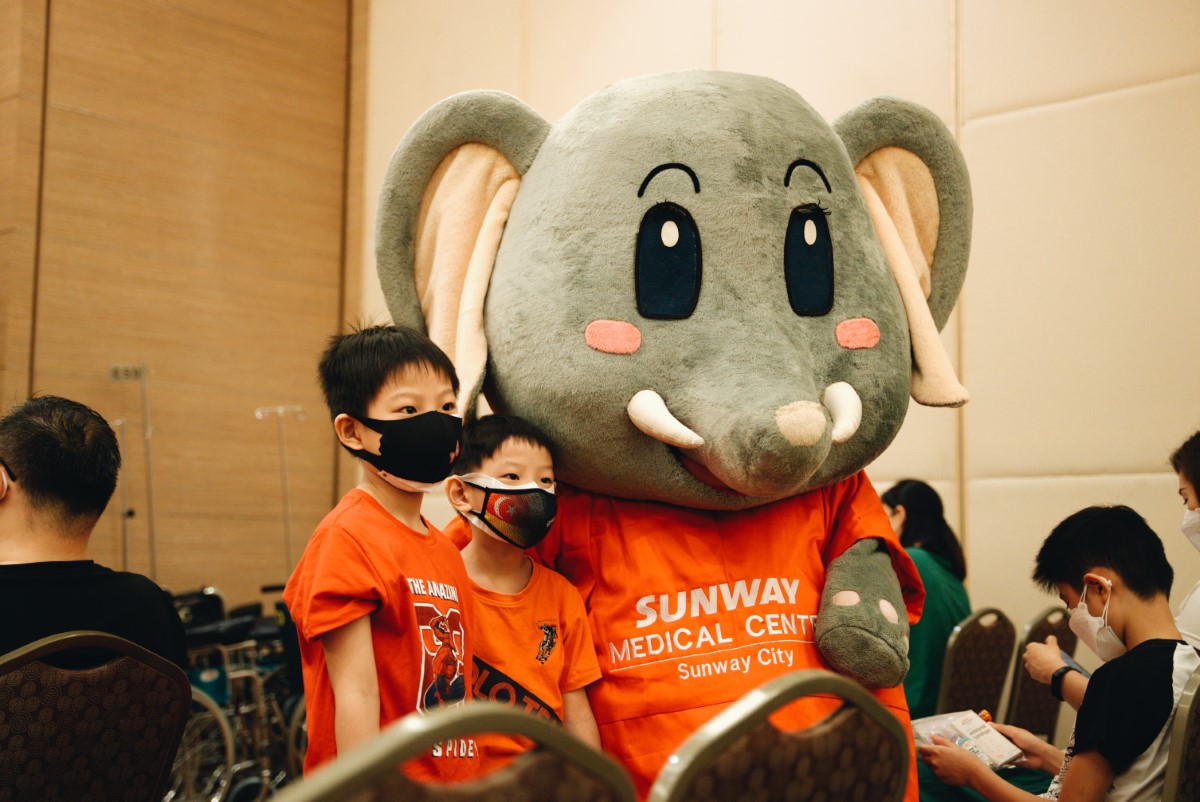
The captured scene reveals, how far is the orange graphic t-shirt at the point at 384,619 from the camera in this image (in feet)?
4.89

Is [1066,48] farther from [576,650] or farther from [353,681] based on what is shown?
[353,681]

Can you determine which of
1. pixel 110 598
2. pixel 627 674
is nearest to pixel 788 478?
pixel 627 674

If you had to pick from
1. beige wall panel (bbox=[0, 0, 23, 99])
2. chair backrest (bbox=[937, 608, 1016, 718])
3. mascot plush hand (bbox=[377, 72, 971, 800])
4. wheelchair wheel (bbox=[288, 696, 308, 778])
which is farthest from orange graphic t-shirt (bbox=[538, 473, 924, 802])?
beige wall panel (bbox=[0, 0, 23, 99])

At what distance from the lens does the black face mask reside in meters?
1.63

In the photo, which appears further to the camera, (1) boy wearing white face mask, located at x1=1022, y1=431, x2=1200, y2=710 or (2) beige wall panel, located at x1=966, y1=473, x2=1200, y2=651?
(2) beige wall panel, located at x1=966, y1=473, x2=1200, y2=651

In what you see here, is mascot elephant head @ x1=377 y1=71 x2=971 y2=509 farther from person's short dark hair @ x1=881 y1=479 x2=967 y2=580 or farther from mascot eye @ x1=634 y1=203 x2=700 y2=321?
person's short dark hair @ x1=881 y1=479 x2=967 y2=580

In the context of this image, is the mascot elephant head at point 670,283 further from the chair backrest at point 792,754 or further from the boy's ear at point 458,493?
the chair backrest at point 792,754

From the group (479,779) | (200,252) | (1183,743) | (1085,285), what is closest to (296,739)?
(200,252)

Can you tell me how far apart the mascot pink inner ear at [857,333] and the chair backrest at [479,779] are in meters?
1.23

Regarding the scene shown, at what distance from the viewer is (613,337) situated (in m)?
1.89

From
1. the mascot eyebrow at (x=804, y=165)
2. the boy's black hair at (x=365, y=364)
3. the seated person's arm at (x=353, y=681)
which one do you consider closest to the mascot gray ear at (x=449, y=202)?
the boy's black hair at (x=365, y=364)

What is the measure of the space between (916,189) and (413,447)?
125 centimetres

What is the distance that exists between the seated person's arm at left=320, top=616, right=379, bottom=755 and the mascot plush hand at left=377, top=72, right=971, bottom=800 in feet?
1.68

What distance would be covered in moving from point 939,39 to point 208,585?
435 cm
